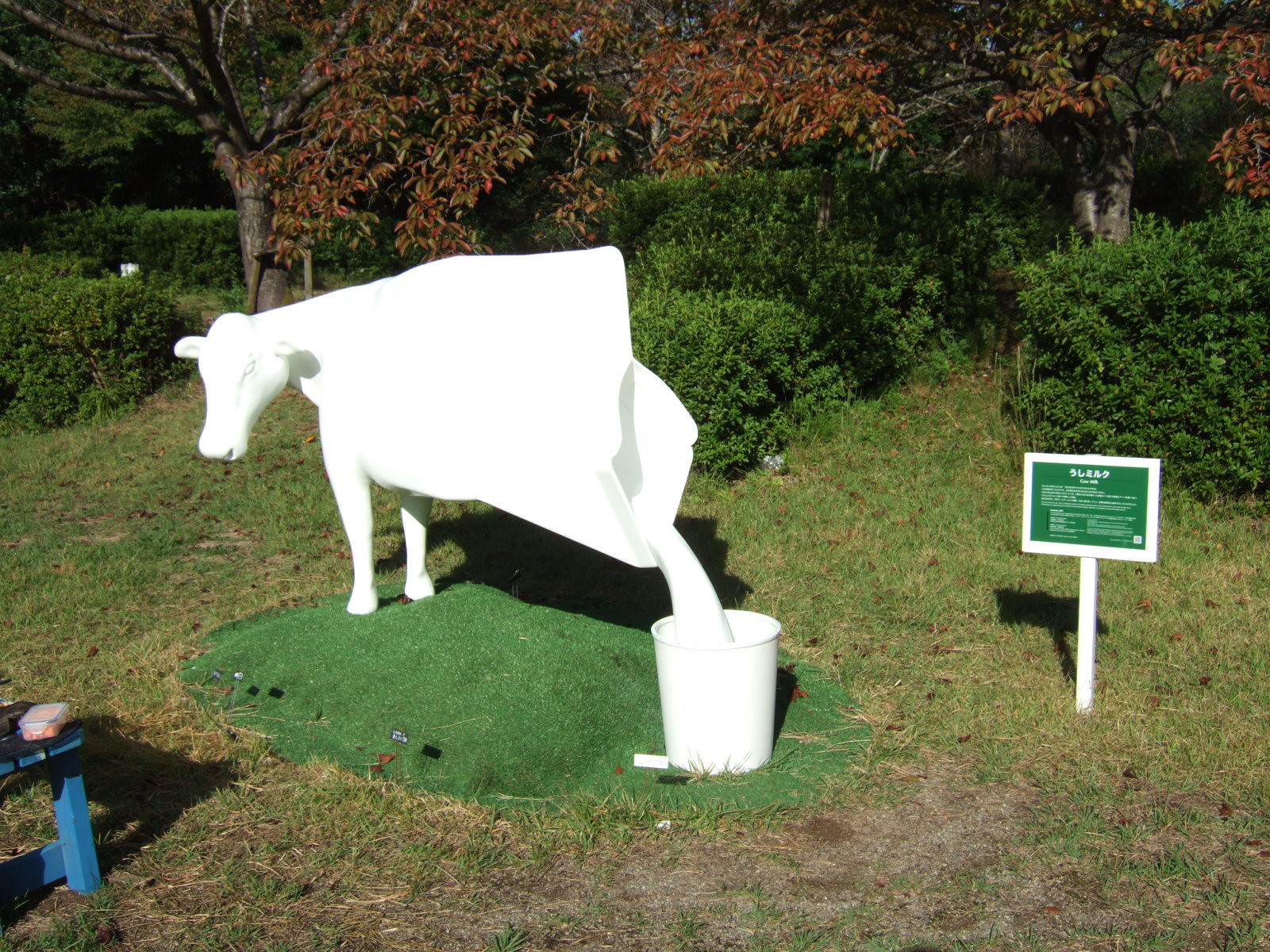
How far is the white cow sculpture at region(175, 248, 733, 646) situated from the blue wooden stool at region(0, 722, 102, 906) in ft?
5.34

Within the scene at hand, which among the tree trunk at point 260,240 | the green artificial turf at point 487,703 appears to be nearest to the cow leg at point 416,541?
the green artificial turf at point 487,703

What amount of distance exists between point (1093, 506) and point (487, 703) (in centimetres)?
281

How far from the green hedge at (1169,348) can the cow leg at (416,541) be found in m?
4.69

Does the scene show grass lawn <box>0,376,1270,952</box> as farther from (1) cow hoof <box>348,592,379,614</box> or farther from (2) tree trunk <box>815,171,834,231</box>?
(2) tree trunk <box>815,171,834,231</box>

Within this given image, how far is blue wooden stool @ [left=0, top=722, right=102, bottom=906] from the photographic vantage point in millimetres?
3199

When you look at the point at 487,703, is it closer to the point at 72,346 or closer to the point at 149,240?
the point at 72,346

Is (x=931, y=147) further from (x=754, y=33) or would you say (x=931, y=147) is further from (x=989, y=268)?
(x=754, y=33)

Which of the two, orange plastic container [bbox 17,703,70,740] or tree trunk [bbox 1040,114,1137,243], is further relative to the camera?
tree trunk [bbox 1040,114,1137,243]

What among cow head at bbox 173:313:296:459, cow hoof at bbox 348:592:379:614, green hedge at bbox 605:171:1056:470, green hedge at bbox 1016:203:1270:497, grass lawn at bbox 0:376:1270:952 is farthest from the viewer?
green hedge at bbox 605:171:1056:470

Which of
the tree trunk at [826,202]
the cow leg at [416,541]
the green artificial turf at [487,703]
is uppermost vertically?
the tree trunk at [826,202]

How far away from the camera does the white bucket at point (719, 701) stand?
4102 mm

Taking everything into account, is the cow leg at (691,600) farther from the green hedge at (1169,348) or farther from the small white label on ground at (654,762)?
the green hedge at (1169,348)

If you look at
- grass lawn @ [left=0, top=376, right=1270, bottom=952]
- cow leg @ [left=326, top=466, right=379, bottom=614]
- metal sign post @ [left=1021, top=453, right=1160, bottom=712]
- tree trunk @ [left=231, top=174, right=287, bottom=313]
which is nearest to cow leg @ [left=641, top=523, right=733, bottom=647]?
grass lawn @ [left=0, top=376, right=1270, bottom=952]

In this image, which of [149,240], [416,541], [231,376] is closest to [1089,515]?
[416,541]
